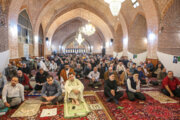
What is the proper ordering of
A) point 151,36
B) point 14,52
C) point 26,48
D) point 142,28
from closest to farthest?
point 14,52 < point 151,36 < point 26,48 < point 142,28

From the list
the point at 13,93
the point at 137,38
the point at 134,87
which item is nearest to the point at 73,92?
the point at 13,93

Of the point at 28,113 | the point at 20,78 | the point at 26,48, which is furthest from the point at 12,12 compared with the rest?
the point at 28,113

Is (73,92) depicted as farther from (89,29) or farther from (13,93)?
(89,29)

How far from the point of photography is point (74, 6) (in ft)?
40.6

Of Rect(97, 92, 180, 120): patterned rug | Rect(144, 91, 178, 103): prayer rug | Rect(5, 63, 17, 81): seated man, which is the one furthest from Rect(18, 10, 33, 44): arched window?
Rect(144, 91, 178, 103): prayer rug

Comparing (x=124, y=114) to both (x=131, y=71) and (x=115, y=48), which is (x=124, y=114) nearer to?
(x=131, y=71)

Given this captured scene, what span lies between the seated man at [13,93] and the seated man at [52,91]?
0.55 m

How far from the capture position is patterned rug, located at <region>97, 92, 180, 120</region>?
95.4 inches

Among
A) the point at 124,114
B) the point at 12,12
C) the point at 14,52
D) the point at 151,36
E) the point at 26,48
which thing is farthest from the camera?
the point at 26,48

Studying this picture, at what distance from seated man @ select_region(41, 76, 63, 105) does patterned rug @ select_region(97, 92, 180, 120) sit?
1175mm

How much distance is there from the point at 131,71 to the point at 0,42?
5958mm

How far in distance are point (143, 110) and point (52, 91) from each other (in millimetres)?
2207

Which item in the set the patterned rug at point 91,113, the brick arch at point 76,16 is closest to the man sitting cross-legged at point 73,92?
the patterned rug at point 91,113

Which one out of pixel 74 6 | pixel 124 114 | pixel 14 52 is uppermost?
pixel 74 6
